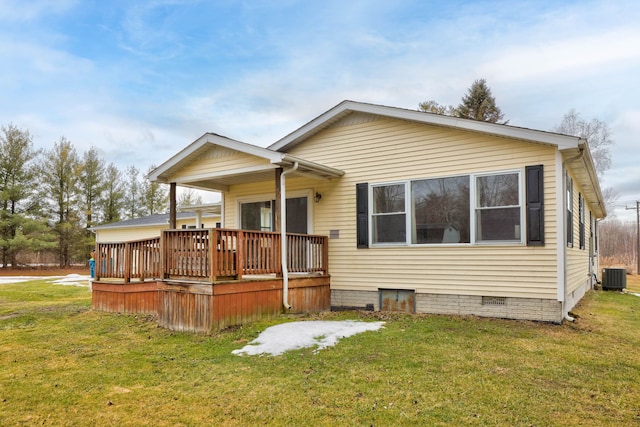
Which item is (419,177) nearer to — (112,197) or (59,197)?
(59,197)

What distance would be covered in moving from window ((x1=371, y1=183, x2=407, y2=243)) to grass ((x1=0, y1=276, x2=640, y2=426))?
187 cm

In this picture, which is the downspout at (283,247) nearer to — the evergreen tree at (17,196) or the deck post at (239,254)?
the deck post at (239,254)

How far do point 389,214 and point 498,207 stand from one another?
2.07m

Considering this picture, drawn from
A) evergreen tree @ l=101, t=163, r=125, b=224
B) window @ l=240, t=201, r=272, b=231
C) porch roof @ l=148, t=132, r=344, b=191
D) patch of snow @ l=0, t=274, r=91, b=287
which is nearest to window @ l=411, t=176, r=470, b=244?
porch roof @ l=148, t=132, r=344, b=191

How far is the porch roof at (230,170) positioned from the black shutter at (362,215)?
0.61m

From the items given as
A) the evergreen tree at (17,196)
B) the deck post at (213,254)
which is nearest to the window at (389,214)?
the deck post at (213,254)

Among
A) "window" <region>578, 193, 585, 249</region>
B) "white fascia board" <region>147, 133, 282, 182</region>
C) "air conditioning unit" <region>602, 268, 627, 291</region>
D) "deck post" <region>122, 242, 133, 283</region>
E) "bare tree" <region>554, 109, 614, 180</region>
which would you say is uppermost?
"bare tree" <region>554, 109, 614, 180</region>

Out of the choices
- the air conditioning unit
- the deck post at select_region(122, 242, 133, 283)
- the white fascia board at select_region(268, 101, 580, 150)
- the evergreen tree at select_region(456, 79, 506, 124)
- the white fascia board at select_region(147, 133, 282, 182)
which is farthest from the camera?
the evergreen tree at select_region(456, 79, 506, 124)

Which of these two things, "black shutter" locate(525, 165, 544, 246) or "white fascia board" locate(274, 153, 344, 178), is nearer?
"black shutter" locate(525, 165, 544, 246)

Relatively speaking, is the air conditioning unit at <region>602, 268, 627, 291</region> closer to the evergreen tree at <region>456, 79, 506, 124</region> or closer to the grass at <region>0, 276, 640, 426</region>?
the grass at <region>0, 276, 640, 426</region>

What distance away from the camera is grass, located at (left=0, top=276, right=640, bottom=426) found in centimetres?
353

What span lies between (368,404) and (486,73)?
3001cm

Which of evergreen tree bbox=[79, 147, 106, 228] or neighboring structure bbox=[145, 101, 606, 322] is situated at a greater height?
evergreen tree bbox=[79, 147, 106, 228]

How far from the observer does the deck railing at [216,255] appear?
6.92m
